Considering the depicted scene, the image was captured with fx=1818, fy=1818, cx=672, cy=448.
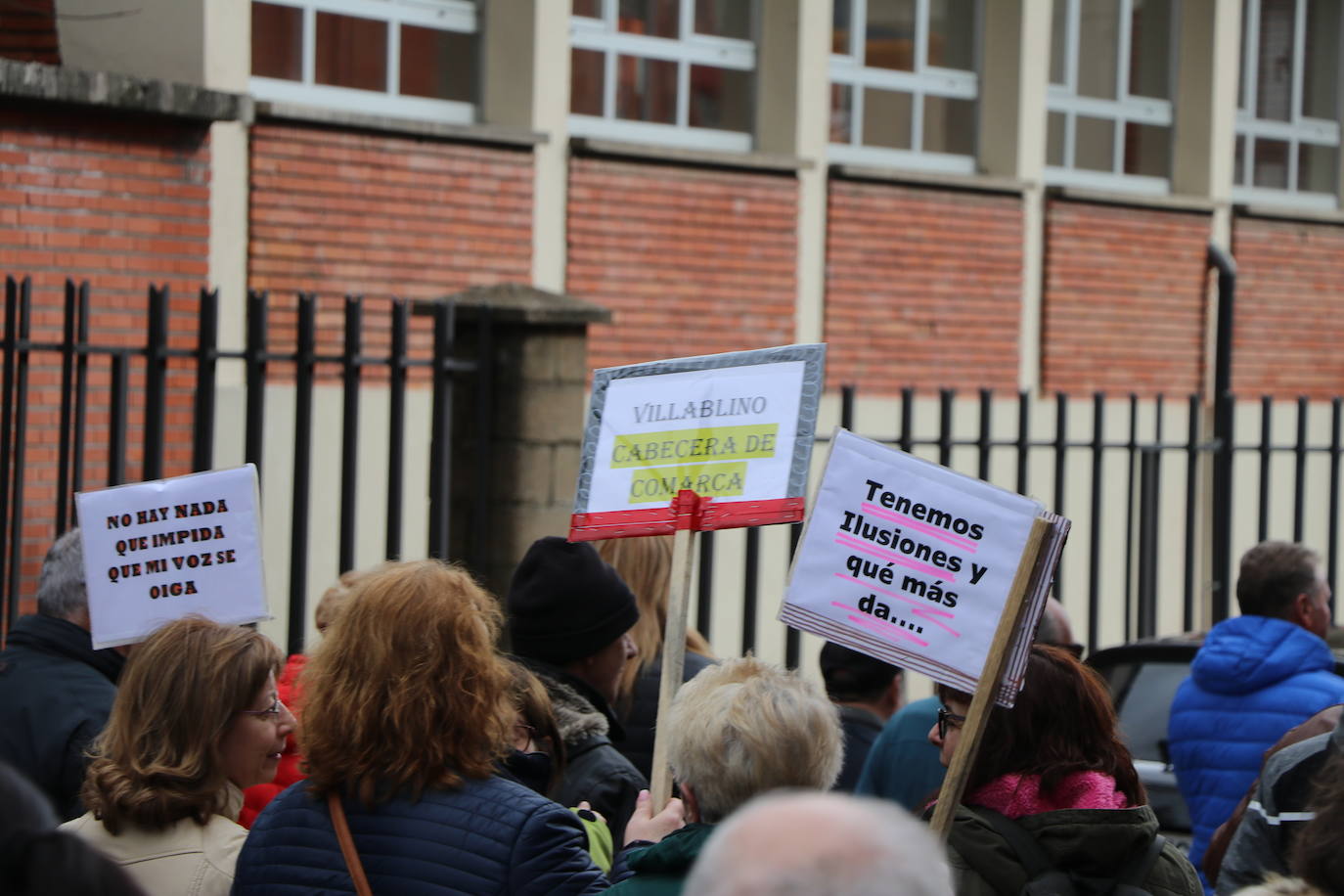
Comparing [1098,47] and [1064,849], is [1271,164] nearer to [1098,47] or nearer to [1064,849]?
[1098,47]

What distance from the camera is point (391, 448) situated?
645 cm

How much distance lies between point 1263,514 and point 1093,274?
4.60 metres

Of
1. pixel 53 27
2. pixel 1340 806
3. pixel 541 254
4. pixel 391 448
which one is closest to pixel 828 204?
pixel 541 254

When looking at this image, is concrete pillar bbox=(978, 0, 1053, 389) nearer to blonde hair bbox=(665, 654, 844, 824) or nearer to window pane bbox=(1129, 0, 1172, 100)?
window pane bbox=(1129, 0, 1172, 100)

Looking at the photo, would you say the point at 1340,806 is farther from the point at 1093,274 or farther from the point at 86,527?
the point at 1093,274

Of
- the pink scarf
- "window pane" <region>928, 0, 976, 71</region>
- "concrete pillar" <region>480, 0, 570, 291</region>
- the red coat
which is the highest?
"window pane" <region>928, 0, 976, 71</region>

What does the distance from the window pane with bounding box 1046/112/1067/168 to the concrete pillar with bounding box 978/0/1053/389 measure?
28.5 inches

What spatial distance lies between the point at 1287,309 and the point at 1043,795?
12.4 metres

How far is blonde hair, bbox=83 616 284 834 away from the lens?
10.4 feet

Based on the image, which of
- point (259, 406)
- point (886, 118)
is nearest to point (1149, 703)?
point (259, 406)

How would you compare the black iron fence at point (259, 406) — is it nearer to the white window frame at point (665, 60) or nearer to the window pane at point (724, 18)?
the white window frame at point (665, 60)

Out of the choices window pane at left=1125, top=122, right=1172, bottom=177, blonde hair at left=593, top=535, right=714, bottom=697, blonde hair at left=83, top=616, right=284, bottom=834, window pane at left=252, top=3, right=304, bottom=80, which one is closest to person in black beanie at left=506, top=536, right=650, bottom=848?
blonde hair at left=593, top=535, right=714, bottom=697

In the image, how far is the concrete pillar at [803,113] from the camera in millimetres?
11742

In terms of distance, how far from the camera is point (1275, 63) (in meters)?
15.2
